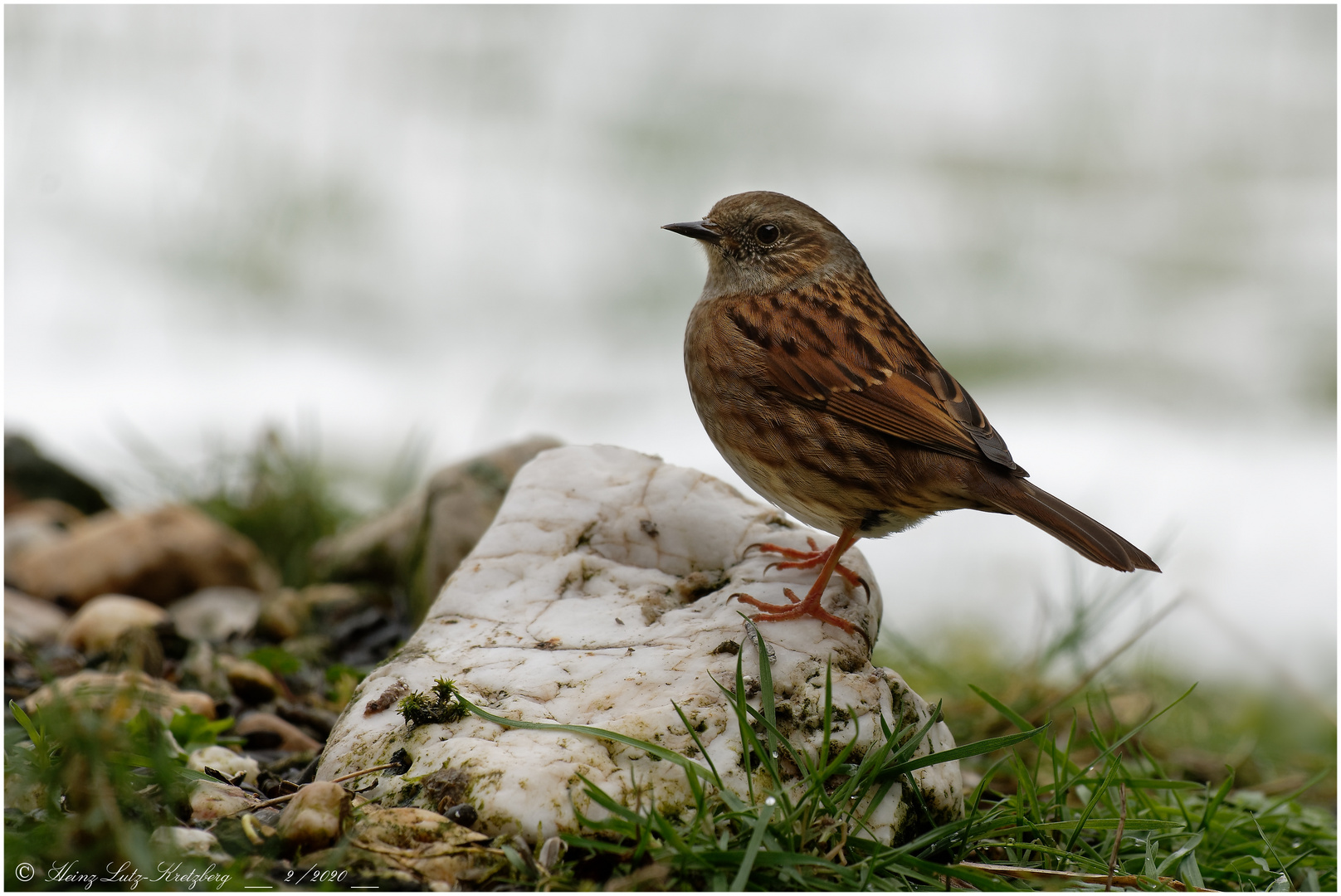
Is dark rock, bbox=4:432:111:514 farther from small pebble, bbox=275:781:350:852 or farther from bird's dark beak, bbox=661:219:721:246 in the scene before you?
small pebble, bbox=275:781:350:852

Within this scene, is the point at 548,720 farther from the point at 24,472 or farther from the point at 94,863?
the point at 24,472

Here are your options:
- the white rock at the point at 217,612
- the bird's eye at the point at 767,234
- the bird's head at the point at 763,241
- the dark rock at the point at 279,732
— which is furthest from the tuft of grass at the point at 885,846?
the white rock at the point at 217,612

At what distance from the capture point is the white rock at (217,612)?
5012mm

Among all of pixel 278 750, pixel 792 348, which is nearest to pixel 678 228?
pixel 792 348

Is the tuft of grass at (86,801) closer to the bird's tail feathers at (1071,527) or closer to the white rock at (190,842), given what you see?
the white rock at (190,842)

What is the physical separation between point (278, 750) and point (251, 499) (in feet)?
10.1

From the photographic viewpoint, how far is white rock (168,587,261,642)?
5.01 metres

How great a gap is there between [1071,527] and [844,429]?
79cm

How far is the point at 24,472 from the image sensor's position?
6414 mm

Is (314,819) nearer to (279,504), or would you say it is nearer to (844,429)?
(844,429)

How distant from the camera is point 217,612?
17.0 ft

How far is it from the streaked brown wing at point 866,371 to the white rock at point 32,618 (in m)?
3.16

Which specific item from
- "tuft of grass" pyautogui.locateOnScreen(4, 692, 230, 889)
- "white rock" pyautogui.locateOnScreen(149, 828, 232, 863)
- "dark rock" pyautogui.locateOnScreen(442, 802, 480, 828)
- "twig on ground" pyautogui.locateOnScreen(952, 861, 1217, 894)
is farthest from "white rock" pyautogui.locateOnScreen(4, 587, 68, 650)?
"twig on ground" pyautogui.locateOnScreen(952, 861, 1217, 894)

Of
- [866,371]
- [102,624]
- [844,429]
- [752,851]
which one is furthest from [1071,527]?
[102,624]
